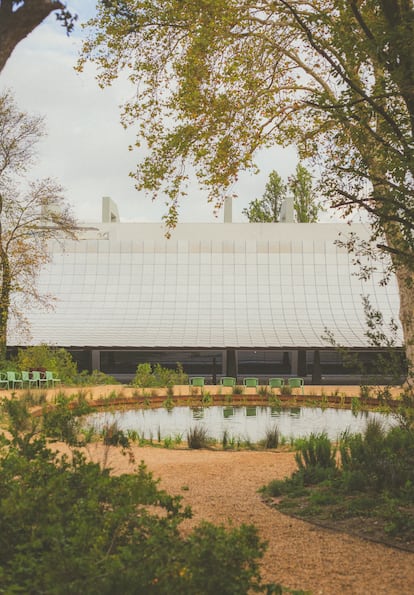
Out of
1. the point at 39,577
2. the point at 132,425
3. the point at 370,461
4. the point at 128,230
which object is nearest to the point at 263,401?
the point at 132,425

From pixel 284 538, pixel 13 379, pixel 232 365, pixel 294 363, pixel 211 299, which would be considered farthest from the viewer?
pixel 211 299

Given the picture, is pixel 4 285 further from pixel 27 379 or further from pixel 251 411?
pixel 251 411

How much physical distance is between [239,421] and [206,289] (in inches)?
859

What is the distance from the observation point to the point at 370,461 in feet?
26.8

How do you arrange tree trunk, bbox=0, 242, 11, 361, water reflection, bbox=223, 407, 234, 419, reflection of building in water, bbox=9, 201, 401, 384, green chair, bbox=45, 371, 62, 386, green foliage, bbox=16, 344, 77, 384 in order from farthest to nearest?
reflection of building in water, bbox=9, 201, 401, 384 → tree trunk, bbox=0, 242, 11, 361 → green foliage, bbox=16, 344, 77, 384 → green chair, bbox=45, 371, 62, 386 → water reflection, bbox=223, 407, 234, 419

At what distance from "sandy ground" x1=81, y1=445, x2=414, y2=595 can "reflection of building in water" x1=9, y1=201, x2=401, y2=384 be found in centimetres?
2137

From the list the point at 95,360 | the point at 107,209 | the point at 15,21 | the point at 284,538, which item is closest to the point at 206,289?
the point at 95,360

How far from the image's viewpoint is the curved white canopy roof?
111 ft

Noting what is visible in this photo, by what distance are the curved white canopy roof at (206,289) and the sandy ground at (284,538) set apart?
70.9ft

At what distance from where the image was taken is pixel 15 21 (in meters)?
5.35

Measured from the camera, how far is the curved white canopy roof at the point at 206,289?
3369 centimetres

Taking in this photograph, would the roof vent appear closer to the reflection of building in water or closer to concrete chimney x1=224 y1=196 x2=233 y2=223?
the reflection of building in water

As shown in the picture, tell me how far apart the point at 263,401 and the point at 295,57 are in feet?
33.1

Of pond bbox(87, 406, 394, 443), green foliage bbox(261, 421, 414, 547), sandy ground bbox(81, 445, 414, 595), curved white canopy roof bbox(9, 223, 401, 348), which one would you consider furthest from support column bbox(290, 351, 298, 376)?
green foliage bbox(261, 421, 414, 547)
